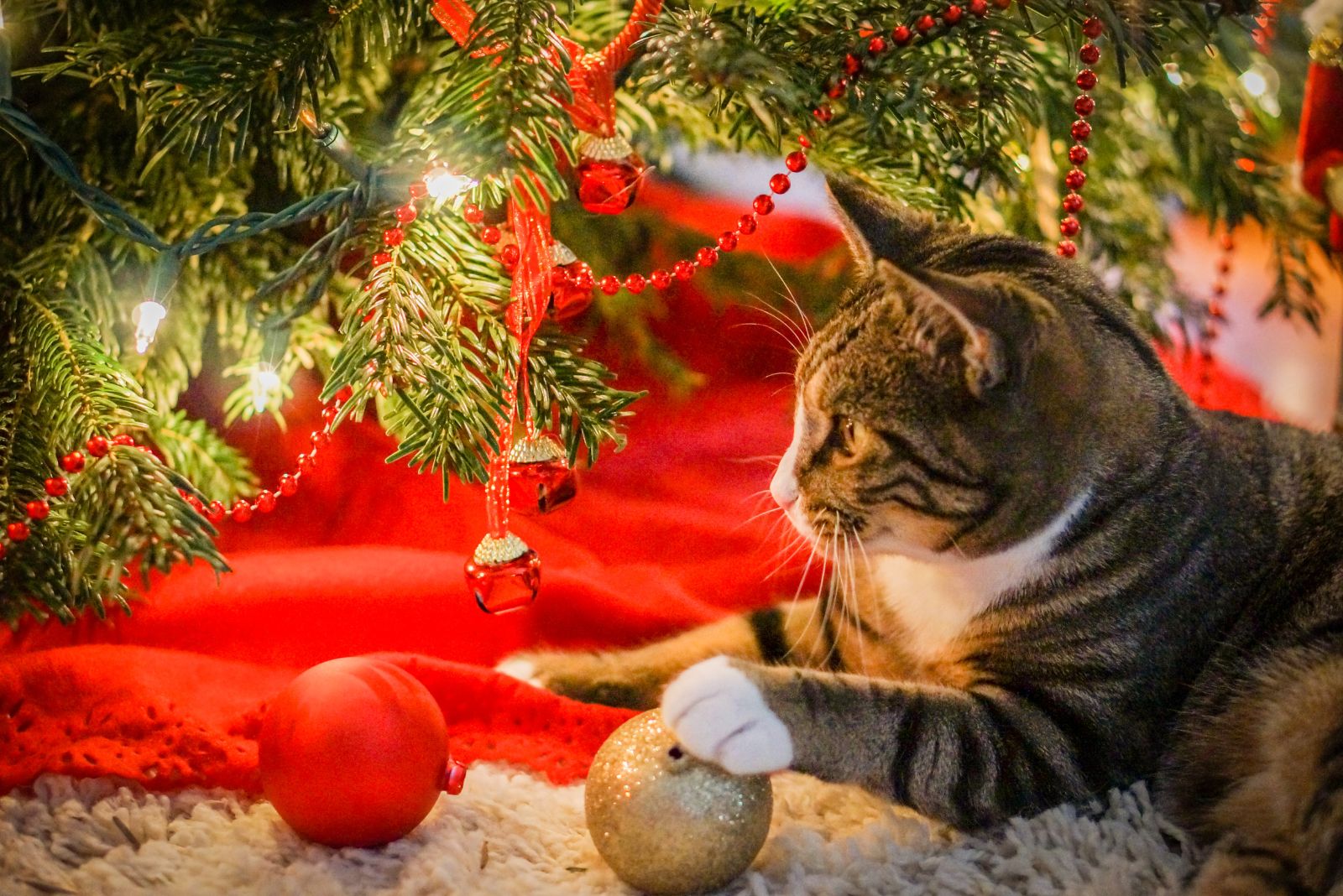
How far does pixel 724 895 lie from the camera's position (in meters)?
0.69

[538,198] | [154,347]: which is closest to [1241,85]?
[538,198]

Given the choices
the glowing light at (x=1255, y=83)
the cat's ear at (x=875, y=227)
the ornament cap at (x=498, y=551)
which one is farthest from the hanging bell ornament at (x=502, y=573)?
the glowing light at (x=1255, y=83)

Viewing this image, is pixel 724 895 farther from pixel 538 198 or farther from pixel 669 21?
pixel 669 21

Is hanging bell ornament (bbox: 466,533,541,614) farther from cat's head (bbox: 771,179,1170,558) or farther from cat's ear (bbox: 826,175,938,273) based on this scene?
cat's ear (bbox: 826,175,938,273)

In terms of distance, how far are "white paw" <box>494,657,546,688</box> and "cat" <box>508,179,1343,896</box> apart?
0.22 metres

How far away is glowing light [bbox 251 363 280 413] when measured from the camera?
0.93 meters

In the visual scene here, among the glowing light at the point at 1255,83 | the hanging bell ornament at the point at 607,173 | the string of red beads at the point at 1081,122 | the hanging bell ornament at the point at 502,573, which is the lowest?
the hanging bell ornament at the point at 502,573

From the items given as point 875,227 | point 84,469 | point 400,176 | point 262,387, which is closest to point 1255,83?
point 875,227

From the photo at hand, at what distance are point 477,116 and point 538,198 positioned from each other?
0.19ft

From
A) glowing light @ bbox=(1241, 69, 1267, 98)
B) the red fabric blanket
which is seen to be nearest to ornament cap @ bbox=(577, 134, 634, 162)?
the red fabric blanket

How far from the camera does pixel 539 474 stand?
0.82m

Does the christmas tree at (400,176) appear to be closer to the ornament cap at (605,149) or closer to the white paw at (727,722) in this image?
the ornament cap at (605,149)

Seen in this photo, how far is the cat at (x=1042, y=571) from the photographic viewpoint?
710 millimetres

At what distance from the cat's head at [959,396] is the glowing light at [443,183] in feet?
0.96
